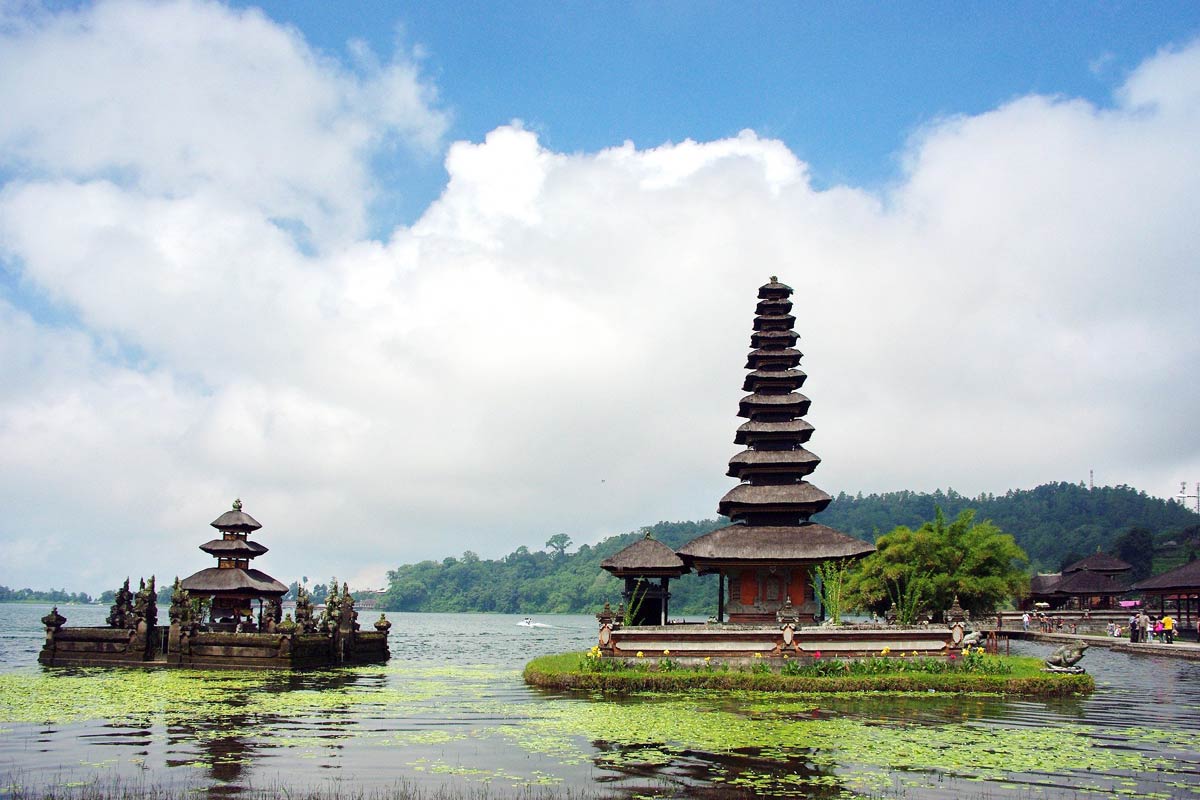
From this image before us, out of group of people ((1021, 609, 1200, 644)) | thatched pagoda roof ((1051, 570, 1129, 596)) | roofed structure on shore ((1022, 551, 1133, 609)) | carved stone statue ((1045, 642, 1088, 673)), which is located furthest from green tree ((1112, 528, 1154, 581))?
carved stone statue ((1045, 642, 1088, 673))

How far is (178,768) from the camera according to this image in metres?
19.2

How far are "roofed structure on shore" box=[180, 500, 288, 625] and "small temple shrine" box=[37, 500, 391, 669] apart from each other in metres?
0.05

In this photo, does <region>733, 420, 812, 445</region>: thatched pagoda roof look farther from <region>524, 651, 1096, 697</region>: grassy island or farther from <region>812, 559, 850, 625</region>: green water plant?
<region>524, 651, 1096, 697</region>: grassy island

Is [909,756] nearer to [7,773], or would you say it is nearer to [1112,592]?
[7,773]

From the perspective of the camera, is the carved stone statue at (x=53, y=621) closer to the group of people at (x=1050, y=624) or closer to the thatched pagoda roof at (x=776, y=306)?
the thatched pagoda roof at (x=776, y=306)

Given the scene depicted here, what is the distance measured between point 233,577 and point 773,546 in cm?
2668

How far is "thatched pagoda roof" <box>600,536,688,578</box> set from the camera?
4062 centimetres

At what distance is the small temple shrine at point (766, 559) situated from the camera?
3550 cm

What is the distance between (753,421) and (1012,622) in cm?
4993

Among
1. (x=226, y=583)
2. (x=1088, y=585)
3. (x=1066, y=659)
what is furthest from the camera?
(x=1088, y=585)

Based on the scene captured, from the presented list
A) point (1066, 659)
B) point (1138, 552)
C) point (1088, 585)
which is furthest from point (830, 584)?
point (1138, 552)

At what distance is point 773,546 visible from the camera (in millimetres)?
41531

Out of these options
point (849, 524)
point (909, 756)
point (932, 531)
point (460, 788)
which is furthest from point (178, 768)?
point (849, 524)

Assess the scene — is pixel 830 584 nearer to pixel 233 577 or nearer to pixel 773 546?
pixel 773 546
